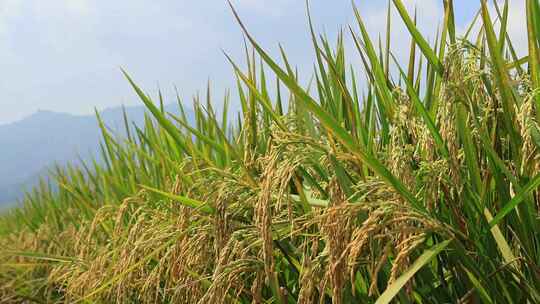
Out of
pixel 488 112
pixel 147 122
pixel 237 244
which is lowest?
pixel 237 244

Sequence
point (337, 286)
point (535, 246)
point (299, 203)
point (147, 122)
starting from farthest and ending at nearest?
point (147, 122) → point (299, 203) → point (535, 246) → point (337, 286)

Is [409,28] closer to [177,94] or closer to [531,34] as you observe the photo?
[531,34]

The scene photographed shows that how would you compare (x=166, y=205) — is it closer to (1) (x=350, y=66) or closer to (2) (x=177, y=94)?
(1) (x=350, y=66)

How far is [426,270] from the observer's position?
1.61 metres

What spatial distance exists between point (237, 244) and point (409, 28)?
0.77m

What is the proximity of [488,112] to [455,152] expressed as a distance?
0.34 m

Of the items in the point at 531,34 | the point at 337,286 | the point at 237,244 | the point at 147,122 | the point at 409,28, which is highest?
the point at 147,122

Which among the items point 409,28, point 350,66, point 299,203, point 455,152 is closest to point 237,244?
point 299,203

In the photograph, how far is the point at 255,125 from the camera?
2.41 m

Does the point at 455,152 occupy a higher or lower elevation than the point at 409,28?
lower

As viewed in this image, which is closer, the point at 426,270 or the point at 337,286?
the point at 337,286

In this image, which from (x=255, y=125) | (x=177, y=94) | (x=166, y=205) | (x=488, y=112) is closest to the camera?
(x=488, y=112)

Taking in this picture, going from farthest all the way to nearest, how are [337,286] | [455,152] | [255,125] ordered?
[255,125]
[455,152]
[337,286]

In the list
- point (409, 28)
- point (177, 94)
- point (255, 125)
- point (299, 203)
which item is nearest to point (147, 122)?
point (177, 94)
